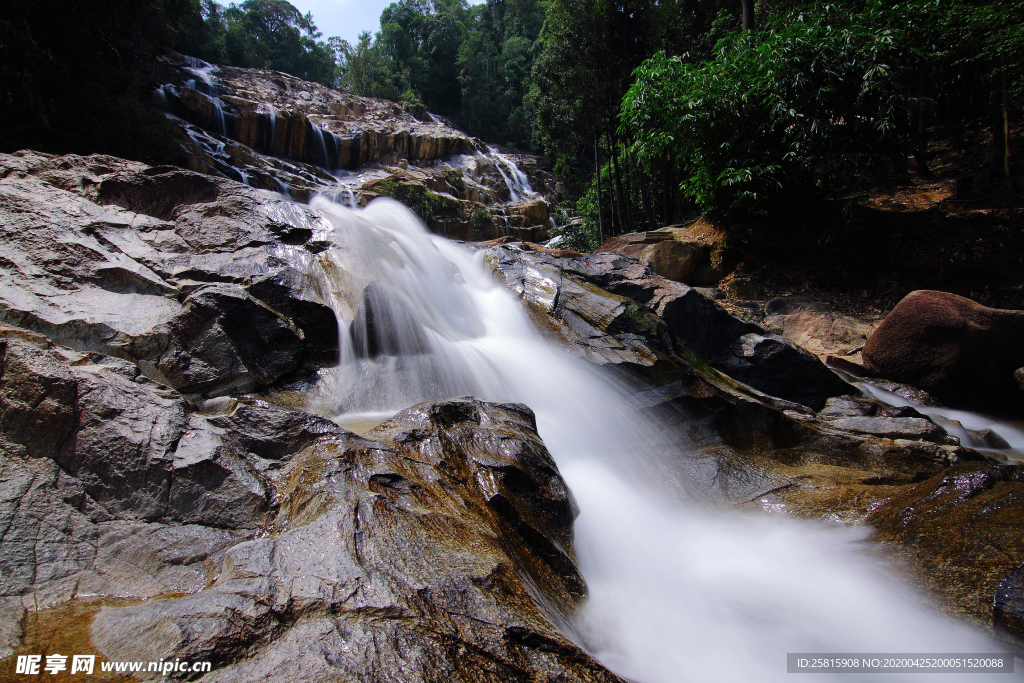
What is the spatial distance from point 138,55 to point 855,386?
16.7m

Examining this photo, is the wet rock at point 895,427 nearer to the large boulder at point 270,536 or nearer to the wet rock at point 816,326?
the wet rock at point 816,326

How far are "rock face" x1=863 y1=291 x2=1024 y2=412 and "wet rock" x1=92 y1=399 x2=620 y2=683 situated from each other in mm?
7323

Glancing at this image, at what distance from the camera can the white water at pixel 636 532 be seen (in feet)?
8.87

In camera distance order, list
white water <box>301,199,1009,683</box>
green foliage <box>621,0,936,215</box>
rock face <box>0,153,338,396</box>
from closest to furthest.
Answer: white water <box>301,199,1009,683</box>
rock face <box>0,153,338,396</box>
green foliage <box>621,0,936,215</box>

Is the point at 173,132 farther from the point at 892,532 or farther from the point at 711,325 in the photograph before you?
the point at 892,532

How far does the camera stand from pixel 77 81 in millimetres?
9312

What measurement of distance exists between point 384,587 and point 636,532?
2.54m

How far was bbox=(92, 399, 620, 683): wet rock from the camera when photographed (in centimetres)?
157

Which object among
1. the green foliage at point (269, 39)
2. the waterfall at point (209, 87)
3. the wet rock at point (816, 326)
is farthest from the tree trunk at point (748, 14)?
the green foliage at point (269, 39)

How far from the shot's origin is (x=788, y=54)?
9117mm

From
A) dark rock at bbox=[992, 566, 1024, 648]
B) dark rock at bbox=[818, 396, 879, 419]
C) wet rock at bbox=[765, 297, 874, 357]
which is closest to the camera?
dark rock at bbox=[992, 566, 1024, 648]

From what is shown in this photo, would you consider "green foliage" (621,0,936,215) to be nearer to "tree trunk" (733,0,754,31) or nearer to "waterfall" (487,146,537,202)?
"tree trunk" (733,0,754,31)

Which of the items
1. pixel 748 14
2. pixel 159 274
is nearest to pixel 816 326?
pixel 748 14

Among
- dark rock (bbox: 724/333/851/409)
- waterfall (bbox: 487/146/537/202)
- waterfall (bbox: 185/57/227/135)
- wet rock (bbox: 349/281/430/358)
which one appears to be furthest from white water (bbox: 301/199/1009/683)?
waterfall (bbox: 487/146/537/202)
